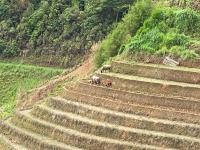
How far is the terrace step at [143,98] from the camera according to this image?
27781mm

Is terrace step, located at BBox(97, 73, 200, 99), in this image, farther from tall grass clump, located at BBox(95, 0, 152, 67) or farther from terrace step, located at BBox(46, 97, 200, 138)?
tall grass clump, located at BBox(95, 0, 152, 67)

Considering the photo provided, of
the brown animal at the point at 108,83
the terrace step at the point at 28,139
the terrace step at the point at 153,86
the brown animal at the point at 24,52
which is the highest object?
the terrace step at the point at 153,86

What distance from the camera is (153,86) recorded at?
97.7 ft

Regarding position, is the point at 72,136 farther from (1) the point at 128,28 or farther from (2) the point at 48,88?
Result: (2) the point at 48,88

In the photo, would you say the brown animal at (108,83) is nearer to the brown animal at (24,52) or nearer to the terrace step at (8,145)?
the terrace step at (8,145)

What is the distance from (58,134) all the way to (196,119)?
22.7 ft

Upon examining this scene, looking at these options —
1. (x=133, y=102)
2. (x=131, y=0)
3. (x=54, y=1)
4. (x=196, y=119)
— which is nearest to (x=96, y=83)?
(x=133, y=102)

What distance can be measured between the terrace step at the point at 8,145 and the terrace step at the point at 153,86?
5.31 meters

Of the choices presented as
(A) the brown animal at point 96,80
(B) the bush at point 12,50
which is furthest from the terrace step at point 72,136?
(B) the bush at point 12,50

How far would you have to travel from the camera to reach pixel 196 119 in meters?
27.2

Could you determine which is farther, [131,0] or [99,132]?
[131,0]

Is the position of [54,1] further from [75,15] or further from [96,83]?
[96,83]

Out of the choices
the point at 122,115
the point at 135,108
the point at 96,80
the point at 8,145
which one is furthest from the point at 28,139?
the point at 135,108

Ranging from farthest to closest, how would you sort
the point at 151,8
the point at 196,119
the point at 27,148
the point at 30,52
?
1. the point at 30,52
2. the point at 151,8
3. the point at 27,148
4. the point at 196,119
